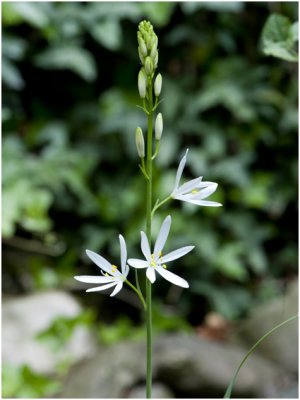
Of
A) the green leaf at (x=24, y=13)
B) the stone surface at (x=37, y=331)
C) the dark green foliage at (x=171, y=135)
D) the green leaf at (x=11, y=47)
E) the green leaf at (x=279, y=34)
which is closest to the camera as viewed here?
the green leaf at (x=279, y=34)

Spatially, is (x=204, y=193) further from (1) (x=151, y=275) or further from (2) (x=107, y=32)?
(2) (x=107, y=32)

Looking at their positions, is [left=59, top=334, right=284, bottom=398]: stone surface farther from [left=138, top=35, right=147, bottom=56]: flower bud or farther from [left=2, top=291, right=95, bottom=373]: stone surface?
[left=138, top=35, right=147, bottom=56]: flower bud

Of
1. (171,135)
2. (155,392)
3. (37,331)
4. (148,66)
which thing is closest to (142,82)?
(148,66)

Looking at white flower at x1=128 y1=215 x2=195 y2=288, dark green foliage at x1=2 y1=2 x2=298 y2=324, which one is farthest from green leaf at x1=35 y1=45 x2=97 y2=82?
white flower at x1=128 y1=215 x2=195 y2=288

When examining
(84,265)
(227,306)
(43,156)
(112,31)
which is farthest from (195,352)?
(112,31)

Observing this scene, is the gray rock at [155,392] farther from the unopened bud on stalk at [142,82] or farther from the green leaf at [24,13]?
the green leaf at [24,13]

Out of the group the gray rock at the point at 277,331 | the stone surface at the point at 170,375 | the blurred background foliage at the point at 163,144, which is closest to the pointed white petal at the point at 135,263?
the stone surface at the point at 170,375

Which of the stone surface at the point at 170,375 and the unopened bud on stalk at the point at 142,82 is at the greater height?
the unopened bud on stalk at the point at 142,82
